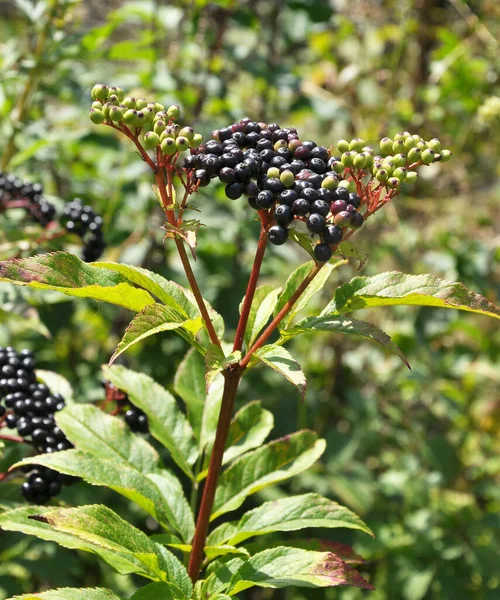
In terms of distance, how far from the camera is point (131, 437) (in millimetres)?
1992

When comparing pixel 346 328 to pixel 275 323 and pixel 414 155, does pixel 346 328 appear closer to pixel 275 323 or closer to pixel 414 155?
pixel 275 323

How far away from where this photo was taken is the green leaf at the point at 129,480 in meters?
1.65

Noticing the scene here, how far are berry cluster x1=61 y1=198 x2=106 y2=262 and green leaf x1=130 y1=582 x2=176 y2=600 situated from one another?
1.42 meters

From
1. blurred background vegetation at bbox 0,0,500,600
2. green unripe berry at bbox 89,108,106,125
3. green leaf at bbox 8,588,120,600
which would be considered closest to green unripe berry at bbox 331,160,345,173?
green unripe berry at bbox 89,108,106,125

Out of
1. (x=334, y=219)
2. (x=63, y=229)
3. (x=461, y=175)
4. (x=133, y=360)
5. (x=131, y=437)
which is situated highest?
(x=461, y=175)

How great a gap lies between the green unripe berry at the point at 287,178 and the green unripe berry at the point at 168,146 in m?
0.26

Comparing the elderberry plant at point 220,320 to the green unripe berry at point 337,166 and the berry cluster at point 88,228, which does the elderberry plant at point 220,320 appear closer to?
the green unripe berry at point 337,166

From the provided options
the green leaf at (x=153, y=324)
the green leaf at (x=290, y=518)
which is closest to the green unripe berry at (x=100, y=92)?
the green leaf at (x=153, y=324)

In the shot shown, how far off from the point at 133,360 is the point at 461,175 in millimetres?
3436

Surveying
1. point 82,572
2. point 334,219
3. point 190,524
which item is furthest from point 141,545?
point 82,572

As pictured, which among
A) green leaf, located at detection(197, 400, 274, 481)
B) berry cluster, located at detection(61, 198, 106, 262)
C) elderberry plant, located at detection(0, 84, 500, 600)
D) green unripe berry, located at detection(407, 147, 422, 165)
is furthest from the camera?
berry cluster, located at detection(61, 198, 106, 262)

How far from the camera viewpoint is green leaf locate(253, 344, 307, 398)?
1400 millimetres

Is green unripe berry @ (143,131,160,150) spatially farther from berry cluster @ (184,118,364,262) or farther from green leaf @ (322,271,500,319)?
green leaf @ (322,271,500,319)

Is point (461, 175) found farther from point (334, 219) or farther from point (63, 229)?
point (334, 219)
